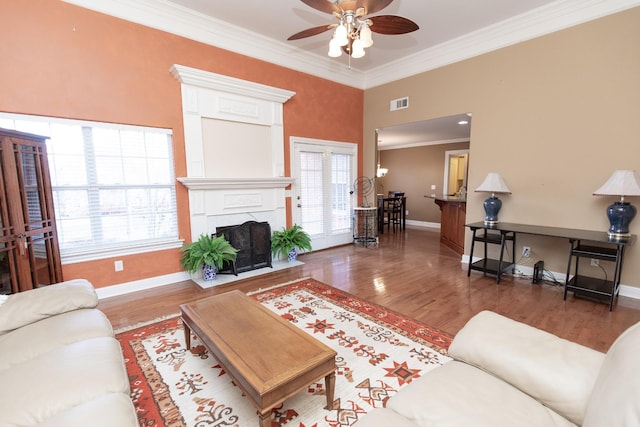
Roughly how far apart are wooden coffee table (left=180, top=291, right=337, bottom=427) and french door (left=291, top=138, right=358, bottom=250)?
10.3 ft

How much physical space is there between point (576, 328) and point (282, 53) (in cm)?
511

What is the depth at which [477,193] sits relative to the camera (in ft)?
14.7

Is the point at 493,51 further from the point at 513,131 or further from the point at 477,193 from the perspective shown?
the point at 477,193

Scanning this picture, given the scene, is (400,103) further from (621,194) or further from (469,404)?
(469,404)

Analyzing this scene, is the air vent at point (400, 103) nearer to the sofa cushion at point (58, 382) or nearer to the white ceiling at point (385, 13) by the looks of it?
the white ceiling at point (385, 13)

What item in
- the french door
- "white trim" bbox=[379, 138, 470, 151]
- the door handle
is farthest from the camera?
"white trim" bbox=[379, 138, 470, 151]

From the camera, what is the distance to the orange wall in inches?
111

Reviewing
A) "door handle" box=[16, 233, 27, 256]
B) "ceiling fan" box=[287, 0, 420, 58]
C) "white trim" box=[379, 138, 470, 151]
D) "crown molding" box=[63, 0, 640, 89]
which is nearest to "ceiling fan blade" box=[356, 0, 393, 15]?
"ceiling fan" box=[287, 0, 420, 58]

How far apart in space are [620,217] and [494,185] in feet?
4.20

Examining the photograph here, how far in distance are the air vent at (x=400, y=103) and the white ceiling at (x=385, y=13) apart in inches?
16.8

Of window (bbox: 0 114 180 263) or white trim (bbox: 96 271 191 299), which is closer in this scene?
window (bbox: 0 114 180 263)

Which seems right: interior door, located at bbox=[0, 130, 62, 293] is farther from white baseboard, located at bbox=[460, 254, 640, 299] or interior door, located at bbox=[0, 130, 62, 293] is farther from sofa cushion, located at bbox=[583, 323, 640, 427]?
white baseboard, located at bbox=[460, 254, 640, 299]

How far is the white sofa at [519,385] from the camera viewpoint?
3.17 ft

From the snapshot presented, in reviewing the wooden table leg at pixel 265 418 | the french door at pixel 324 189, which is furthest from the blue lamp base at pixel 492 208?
the wooden table leg at pixel 265 418
